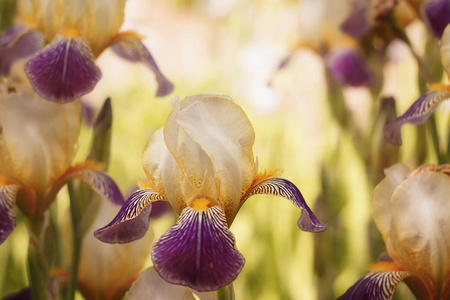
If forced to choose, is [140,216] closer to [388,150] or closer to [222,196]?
[222,196]

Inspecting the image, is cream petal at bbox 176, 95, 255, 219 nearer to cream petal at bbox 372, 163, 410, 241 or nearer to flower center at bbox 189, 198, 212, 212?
flower center at bbox 189, 198, 212, 212

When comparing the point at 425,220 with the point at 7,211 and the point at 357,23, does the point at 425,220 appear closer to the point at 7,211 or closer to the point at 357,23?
the point at 7,211

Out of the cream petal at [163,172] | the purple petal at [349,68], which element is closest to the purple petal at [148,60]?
the cream petal at [163,172]

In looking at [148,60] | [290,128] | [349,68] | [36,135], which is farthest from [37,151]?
[290,128]

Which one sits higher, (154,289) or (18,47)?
(18,47)

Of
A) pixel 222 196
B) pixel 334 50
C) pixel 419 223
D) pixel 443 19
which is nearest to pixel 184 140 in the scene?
pixel 222 196
